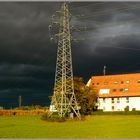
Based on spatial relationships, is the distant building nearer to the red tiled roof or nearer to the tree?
the red tiled roof

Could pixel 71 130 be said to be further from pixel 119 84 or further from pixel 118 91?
pixel 119 84

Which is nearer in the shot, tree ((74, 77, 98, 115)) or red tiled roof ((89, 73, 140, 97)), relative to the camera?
tree ((74, 77, 98, 115))

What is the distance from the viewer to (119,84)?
101m

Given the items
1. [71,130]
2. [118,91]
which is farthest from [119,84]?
[71,130]

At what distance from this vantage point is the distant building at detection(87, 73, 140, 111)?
95688mm

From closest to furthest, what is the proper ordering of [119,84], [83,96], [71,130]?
[71,130], [83,96], [119,84]

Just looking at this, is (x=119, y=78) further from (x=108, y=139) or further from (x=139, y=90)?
(x=108, y=139)

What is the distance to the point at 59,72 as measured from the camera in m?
57.2

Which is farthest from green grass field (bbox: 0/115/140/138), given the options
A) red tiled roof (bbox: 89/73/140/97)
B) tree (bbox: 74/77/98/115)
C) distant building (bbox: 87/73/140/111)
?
red tiled roof (bbox: 89/73/140/97)

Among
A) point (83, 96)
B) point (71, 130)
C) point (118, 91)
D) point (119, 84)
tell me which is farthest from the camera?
point (119, 84)

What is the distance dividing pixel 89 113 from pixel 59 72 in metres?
24.1

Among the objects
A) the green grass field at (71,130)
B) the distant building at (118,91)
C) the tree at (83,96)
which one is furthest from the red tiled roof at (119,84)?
the green grass field at (71,130)

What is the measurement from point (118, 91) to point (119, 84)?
2.19 metres

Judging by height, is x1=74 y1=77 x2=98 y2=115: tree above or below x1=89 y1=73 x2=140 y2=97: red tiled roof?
below
